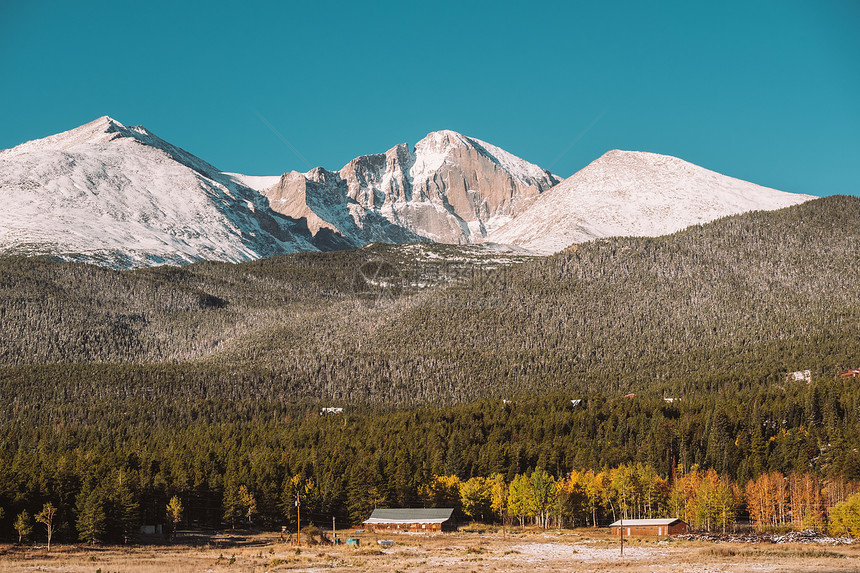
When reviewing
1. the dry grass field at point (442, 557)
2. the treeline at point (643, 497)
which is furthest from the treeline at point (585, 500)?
the dry grass field at point (442, 557)

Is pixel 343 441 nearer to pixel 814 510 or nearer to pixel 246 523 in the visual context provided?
pixel 246 523

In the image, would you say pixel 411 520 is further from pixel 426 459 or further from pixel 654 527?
pixel 654 527

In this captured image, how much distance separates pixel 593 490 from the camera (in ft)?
468

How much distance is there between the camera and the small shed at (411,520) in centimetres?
13162

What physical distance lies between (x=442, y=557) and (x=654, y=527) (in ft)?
129

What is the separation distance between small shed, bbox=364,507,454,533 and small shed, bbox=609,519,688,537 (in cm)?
2461

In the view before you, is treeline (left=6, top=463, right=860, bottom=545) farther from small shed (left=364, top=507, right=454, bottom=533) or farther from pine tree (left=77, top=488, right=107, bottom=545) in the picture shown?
small shed (left=364, top=507, right=454, bottom=533)

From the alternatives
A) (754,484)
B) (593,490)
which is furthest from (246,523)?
(754,484)

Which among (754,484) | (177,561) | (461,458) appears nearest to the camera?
(177,561)

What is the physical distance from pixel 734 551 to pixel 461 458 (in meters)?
73.3

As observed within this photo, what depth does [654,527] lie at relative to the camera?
122 meters

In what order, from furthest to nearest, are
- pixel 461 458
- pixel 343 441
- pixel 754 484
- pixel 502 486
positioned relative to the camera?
pixel 343 441, pixel 461 458, pixel 502 486, pixel 754 484

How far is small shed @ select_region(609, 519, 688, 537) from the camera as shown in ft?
397

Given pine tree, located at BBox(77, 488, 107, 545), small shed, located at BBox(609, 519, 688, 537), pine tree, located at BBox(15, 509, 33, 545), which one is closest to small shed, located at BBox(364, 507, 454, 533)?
small shed, located at BBox(609, 519, 688, 537)
